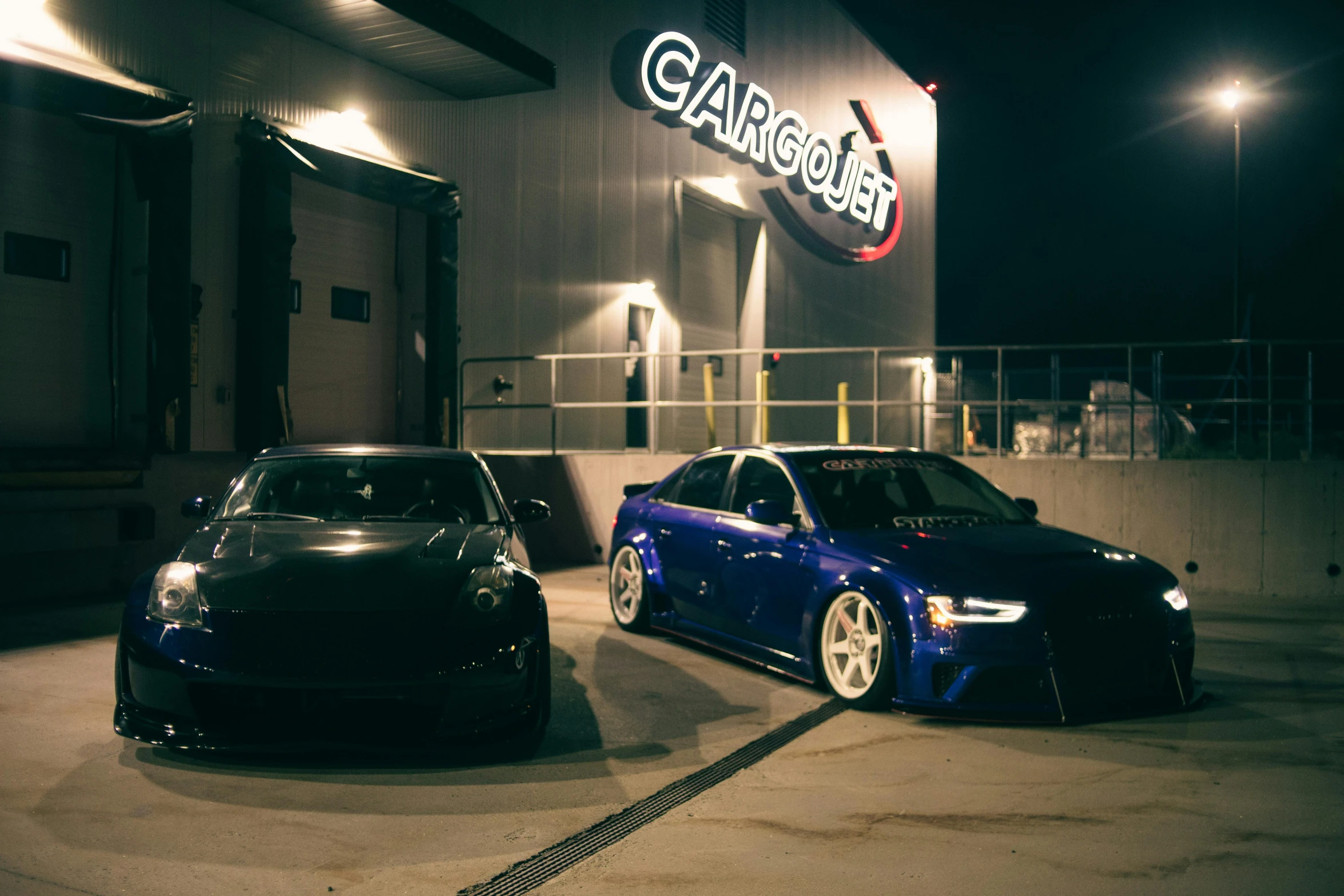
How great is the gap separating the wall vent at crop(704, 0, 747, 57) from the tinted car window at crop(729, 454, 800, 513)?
570 inches

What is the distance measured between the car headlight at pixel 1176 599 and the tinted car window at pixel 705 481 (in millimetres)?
2865

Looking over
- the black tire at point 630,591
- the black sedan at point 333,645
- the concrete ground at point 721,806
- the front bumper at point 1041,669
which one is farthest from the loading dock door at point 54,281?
the front bumper at point 1041,669

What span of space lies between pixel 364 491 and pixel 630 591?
274 cm

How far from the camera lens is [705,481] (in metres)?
7.96

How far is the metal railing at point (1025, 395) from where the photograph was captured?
39.3 feet

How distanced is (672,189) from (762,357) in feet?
13.4

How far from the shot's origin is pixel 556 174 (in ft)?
52.2

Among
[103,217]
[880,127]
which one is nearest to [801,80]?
[880,127]

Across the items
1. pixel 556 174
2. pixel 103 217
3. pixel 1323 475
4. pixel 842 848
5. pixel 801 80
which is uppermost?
pixel 801 80

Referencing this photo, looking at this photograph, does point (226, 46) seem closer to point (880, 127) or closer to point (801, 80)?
point (801, 80)

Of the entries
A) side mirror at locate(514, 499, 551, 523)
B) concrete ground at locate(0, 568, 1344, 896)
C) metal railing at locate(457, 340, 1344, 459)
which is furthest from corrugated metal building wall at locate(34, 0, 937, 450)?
concrete ground at locate(0, 568, 1344, 896)

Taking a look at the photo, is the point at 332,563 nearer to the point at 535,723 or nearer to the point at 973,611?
the point at 535,723

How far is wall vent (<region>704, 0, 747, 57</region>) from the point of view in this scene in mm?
20172

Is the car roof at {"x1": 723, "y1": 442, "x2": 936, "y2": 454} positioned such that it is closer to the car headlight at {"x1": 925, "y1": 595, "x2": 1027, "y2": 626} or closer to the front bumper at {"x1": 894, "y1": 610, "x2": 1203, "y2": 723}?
the car headlight at {"x1": 925, "y1": 595, "x2": 1027, "y2": 626}
